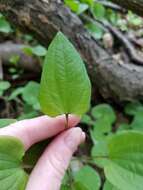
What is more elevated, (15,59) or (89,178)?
(15,59)

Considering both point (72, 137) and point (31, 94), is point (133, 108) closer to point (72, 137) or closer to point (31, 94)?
point (31, 94)

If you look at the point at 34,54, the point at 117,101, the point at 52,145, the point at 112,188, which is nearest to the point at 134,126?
the point at 117,101

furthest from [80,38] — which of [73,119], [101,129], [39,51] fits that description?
[73,119]

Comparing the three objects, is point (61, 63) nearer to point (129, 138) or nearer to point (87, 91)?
point (87, 91)

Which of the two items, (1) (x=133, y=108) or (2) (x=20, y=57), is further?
(2) (x=20, y=57)

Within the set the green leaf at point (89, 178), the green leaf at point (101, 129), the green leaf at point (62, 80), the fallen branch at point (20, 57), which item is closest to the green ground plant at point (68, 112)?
the green leaf at point (62, 80)

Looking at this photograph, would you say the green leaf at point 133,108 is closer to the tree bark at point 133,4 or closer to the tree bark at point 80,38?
the tree bark at point 80,38

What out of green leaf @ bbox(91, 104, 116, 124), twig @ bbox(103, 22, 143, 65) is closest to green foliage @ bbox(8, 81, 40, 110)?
green leaf @ bbox(91, 104, 116, 124)
